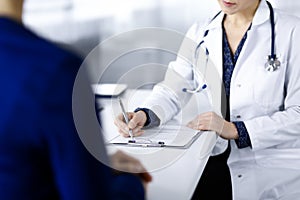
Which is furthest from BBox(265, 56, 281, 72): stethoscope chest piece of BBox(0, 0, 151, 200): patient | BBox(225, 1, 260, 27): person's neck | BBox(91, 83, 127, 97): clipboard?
BBox(0, 0, 151, 200): patient

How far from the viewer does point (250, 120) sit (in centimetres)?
143

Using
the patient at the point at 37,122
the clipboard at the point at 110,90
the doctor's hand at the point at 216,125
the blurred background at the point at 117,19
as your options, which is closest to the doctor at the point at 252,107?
the doctor's hand at the point at 216,125

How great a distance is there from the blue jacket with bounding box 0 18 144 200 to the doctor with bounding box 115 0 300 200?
0.74 m

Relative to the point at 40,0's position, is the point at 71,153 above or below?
below

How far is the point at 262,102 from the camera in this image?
150 centimetres

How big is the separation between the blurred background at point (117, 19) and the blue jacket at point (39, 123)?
2.27m

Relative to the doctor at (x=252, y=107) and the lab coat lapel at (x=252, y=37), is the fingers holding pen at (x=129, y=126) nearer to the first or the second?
the doctor at (x=252, y=107)

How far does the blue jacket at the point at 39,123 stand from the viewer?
57 cm

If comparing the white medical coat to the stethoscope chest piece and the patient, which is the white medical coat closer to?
the stethoscope chest piece

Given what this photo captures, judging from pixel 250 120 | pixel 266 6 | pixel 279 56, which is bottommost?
pixel 250 120

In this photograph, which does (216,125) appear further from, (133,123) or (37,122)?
(37,122)

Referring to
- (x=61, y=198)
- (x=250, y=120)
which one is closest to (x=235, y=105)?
(x=250, y=120)

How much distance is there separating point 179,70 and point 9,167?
114 centimetres

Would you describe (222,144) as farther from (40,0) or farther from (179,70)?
(40,0)
